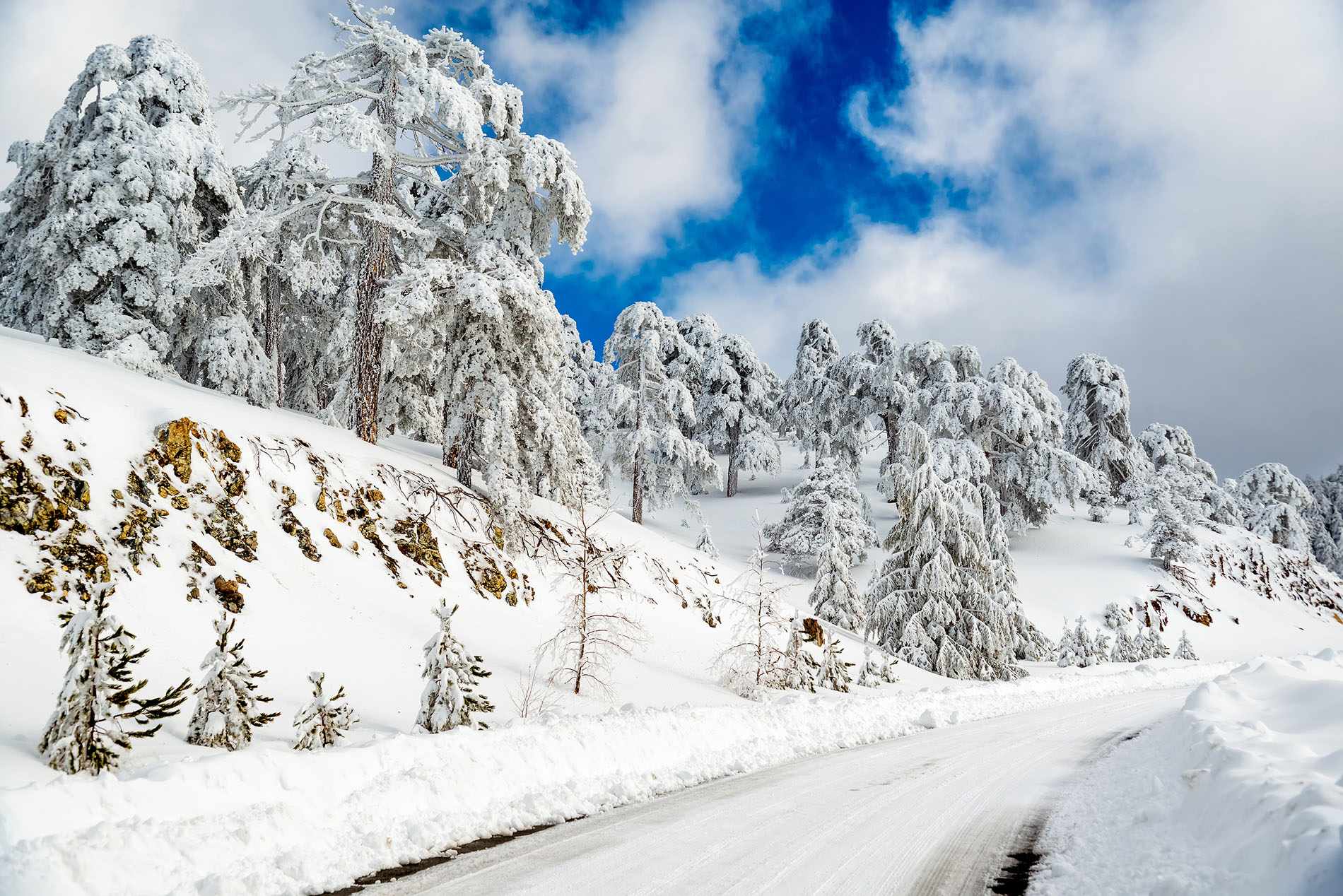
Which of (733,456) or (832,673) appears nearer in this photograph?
(832,673)

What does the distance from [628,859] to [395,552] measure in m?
10.2

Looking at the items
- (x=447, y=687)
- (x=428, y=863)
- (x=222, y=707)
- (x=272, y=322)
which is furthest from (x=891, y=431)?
(x=428, y=863)

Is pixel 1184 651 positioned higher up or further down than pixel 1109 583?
further down

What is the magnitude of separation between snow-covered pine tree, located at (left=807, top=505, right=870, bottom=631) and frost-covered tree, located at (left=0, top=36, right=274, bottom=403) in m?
19.4

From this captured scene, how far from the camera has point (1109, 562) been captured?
127 feet

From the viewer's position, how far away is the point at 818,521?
1324 inches

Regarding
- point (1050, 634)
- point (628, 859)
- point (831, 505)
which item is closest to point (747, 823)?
point (628, 859)

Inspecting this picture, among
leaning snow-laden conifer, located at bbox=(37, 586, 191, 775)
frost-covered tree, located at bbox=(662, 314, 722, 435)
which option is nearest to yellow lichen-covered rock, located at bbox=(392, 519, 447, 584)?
leaning snow-laden conifer, located at bbox=(37, 586, 191, 775)

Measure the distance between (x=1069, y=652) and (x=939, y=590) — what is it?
25.4ft

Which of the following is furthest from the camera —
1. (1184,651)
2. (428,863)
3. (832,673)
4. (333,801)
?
(1184,651)

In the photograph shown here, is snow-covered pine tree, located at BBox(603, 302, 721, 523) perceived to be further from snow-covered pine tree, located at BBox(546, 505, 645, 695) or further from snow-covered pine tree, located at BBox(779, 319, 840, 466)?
snow-covered pine tree, located at BBox(546, 505, 645, 695)

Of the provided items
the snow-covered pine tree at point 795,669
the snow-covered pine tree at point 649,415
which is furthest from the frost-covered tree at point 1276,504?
the snow-covered pine tree at point 795,669

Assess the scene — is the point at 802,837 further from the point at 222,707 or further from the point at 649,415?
the point at 649,415

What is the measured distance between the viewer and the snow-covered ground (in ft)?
14.5
